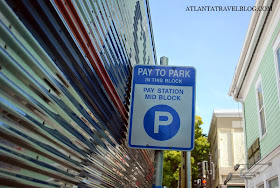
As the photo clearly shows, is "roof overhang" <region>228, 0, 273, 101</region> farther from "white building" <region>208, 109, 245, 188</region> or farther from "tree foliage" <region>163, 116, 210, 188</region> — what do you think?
"tree foliage" <region>163, 116, 210, 188</region>

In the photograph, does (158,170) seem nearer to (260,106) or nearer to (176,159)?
(260,106)

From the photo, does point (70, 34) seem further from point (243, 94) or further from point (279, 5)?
point (243, 94)

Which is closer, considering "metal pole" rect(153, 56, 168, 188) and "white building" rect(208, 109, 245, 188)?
"metal pole" rect(153, 56, 168, 188)

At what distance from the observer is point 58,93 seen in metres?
1.77

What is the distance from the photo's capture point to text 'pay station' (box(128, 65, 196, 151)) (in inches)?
117

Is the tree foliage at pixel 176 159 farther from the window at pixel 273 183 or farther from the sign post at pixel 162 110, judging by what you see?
the sign post at pixel 162 110

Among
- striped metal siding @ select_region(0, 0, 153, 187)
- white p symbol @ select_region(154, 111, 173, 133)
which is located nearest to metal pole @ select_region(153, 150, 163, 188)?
white p symbol @ select_region(154, 111, 173, 133)

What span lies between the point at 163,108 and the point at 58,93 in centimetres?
149

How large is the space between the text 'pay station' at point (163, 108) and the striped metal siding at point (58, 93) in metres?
0.26

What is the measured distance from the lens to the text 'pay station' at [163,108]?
297 centimetres

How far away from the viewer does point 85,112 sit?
7.25 ft

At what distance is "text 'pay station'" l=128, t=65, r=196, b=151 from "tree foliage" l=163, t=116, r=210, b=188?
2204 cm

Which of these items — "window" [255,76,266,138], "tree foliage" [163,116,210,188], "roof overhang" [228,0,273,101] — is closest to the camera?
"roof overhang" [228,0,273,101]

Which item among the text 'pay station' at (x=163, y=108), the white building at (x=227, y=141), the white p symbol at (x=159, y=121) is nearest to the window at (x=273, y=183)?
the text 'pay station' at (x=163, y=108)
